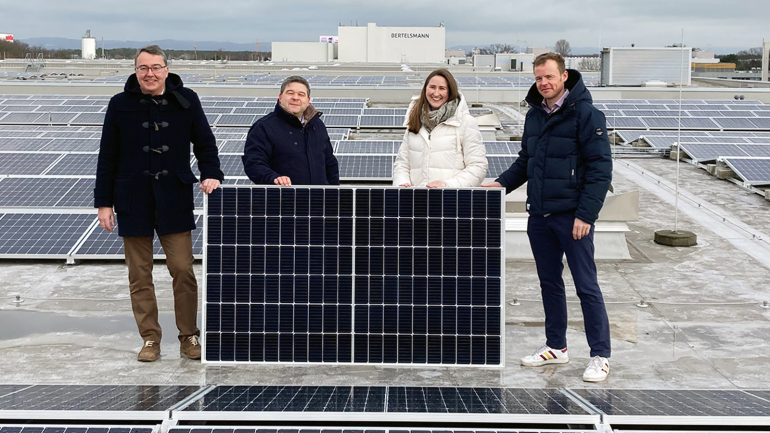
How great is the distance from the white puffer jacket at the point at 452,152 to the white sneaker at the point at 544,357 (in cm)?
146

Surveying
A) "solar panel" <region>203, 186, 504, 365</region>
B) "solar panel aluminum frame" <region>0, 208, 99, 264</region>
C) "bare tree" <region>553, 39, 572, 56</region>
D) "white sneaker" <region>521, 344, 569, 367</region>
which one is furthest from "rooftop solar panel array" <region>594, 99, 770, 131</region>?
"bare tree" <region>553, 39, 572, 56</region>

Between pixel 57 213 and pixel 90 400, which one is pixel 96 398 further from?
pixel 57 213

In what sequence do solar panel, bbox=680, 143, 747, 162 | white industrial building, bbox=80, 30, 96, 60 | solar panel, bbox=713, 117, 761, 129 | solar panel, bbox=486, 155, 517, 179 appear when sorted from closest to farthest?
solar panel, bbox=486, 155, 517, 179, solar panel, bbox=680, 143, 747, 162, solar panel, bbox=713, 117, 761, 129, white industrial building, bbox=80, 30, 96, 60

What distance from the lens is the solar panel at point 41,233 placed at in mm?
10133

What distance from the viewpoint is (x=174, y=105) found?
648 centimetres

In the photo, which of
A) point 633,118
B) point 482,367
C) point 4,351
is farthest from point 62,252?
point 633,118

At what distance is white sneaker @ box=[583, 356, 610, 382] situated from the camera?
623 centimetres

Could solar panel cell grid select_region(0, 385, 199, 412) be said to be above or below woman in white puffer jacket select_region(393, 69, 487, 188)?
below

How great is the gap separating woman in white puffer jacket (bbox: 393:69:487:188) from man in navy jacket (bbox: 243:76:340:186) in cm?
81

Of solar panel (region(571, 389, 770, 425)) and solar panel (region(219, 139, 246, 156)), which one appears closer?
solar panel (region(571, 389, 770, 425))

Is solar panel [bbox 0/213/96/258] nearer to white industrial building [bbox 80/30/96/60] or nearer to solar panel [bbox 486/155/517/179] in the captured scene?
solar panel [bbox 486/155/517/179]

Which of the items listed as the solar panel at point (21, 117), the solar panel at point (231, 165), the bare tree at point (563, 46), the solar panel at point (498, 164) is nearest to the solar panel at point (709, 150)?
the solar panel at point (498, 164)

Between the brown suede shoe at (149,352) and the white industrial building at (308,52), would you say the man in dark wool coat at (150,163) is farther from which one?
the white industrial building at (308,52)

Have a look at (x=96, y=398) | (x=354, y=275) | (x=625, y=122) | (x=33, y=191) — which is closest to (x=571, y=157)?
(x=354, y=275)
